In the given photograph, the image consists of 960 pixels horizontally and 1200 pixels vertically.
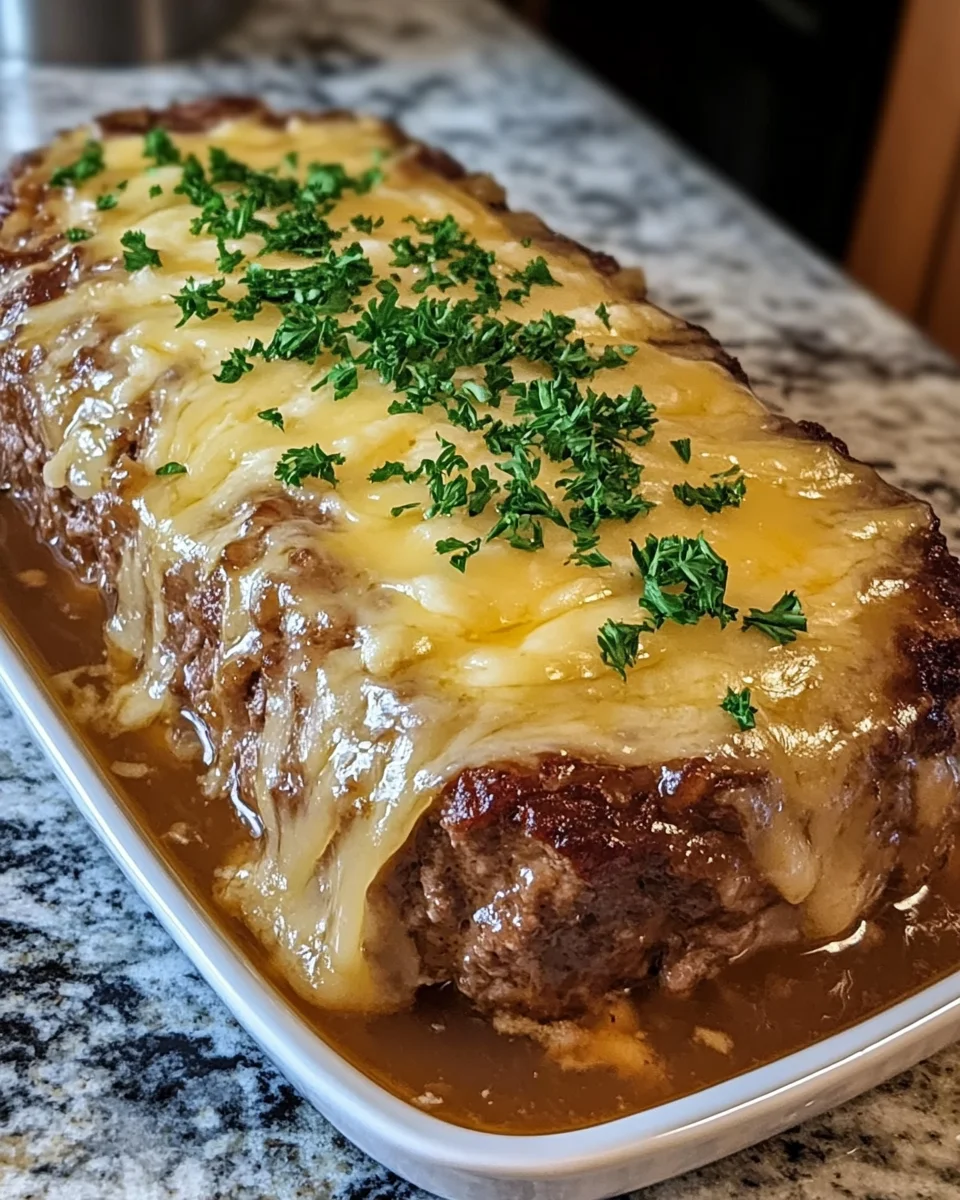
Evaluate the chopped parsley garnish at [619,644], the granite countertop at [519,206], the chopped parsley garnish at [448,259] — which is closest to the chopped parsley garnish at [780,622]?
the chopped parsley garnish at [619,644]

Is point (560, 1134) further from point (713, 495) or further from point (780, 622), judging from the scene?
point (713, 495)

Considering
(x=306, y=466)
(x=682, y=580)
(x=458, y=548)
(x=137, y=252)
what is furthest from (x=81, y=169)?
(x=682, y=580)

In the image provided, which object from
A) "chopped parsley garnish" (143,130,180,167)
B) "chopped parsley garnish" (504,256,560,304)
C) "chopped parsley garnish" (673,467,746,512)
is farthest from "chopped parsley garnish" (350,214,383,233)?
"chopped parsley garnish" (673,467,746,512)

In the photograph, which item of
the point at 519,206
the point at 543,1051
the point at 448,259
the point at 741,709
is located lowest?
the point at 543,1051

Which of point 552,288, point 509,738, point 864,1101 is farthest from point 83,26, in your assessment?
point 864,1101

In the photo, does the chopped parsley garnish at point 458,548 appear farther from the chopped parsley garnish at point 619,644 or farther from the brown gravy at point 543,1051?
the brown gravy at point 543,1051

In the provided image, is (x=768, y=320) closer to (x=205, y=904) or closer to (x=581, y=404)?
(x=581, y=404)
